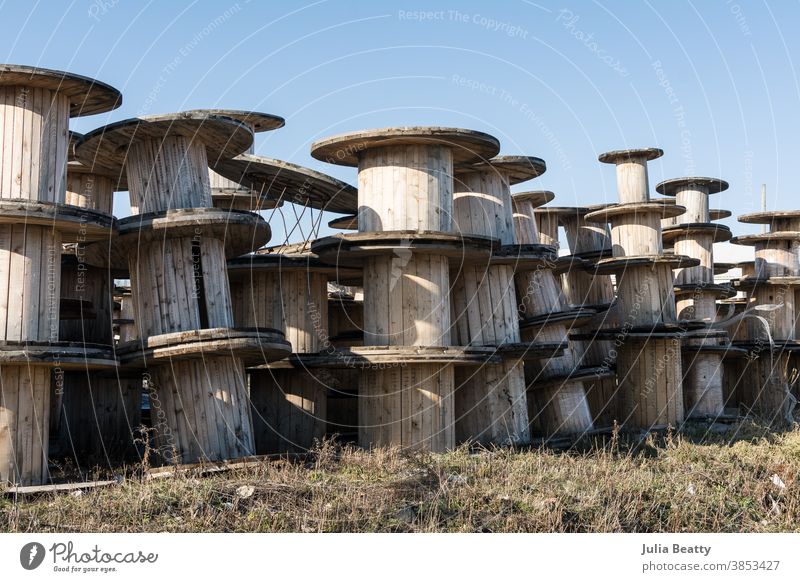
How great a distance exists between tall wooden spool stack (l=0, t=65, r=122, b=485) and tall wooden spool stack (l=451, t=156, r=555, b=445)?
808cm

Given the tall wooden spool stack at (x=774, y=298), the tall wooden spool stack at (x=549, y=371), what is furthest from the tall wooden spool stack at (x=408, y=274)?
the tall wooden spool stack at (x=774, y=298)

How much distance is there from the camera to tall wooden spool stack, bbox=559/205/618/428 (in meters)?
26.3

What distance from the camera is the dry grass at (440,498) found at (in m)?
13.3

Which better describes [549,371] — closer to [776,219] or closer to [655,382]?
[655,382]

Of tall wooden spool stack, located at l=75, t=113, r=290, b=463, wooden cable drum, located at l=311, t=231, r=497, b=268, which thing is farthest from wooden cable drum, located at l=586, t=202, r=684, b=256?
tall wooden spool stack, located at l=75, t=113, r=290, b=463

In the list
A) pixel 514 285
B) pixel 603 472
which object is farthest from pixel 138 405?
pixel 603 472

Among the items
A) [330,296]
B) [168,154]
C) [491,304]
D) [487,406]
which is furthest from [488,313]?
[168,154]

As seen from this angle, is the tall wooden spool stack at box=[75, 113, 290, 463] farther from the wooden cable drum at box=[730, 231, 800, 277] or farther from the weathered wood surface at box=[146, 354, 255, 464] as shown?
the wooden cable drum at box=[730, 231, 800, 277]

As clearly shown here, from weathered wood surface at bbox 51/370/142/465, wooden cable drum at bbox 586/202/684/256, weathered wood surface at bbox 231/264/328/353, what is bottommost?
weathered wood surface at bbox 51/370/142/465

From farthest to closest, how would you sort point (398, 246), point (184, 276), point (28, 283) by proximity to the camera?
point (398, 246) < point (184, 276) < point (28, 283)

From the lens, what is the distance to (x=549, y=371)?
77.4ft

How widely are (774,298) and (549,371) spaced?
9.39m

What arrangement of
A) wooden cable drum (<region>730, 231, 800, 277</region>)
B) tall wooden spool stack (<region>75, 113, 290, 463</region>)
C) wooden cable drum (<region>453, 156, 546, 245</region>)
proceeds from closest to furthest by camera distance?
1. tall wooden spool stack (<region>75, 113, 290, 463</region>)
2. wooden cable drum (<region>453, 156, 546, 245</region>)
3. wooden cable drum (<region>730, 231, 800, 277</region>)

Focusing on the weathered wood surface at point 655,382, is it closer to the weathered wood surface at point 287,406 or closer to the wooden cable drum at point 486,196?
the wooden cable drum at point 486,196
